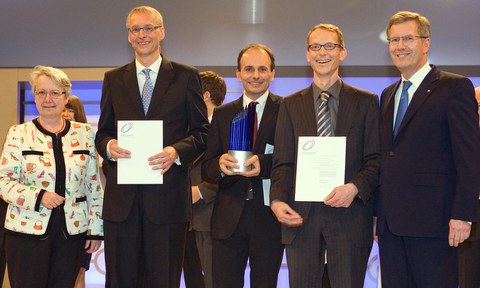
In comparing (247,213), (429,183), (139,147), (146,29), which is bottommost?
(247,213)

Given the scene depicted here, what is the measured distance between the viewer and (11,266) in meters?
3.82

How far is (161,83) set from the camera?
12.3 feet

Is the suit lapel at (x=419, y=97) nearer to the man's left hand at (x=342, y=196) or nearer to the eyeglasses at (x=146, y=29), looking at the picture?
the man's left hand at (x=342, y=196)

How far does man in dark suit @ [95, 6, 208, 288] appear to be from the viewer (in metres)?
3.64

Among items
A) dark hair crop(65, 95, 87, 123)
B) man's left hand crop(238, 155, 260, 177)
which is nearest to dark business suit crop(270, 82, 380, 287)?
man's left hand crop(238, 155, 260, 177)

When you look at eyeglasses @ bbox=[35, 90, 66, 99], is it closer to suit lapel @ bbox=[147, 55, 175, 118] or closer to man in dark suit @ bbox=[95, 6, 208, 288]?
man in dark suit @ bbox=[95, 6, 208, 288]

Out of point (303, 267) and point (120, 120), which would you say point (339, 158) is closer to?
point (303, 267)

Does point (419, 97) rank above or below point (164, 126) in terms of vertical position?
above

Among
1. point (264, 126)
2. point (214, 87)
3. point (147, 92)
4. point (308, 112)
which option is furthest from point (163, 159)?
point (214, 87)

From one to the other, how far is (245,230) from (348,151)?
0.78 m

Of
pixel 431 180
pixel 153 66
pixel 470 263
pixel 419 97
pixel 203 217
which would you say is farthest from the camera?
pixel 470 263

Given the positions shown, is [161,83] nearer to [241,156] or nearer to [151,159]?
[151,159]

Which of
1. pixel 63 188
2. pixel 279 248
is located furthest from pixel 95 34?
pixel 279 248

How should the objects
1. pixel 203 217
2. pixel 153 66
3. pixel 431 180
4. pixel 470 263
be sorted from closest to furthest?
pixel 431 180
pixel 153 66
pixel 203 217
pixel 470 263
